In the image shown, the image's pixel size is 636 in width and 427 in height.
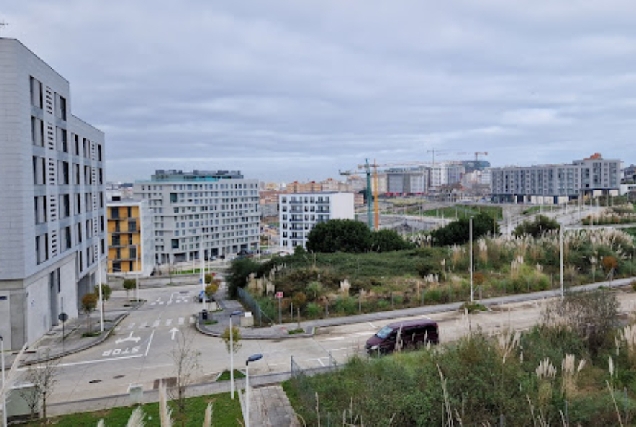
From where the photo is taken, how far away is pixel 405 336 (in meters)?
18.5

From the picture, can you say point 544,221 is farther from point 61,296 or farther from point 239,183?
point 239,183

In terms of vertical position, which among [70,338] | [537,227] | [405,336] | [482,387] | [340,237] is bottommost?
[70,338]

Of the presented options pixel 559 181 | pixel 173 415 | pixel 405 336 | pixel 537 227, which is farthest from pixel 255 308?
pixel 559 181

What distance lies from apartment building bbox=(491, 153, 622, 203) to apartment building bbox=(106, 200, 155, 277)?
85.5 m

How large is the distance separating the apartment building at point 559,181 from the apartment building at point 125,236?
281 ft

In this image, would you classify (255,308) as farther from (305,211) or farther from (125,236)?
(305,211)

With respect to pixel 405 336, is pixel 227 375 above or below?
below

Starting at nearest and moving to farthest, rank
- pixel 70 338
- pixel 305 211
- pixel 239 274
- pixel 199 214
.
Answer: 1. pixel 70 338
2. pixel 239 274
3. pixel 199 214
4. pixel 305 211

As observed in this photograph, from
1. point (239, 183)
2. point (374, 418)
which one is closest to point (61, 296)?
point (374, 418)

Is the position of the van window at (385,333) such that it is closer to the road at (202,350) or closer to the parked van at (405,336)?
the parked van at (405,336)

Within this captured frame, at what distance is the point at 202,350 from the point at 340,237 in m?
25.1

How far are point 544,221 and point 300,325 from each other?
28.8 metres

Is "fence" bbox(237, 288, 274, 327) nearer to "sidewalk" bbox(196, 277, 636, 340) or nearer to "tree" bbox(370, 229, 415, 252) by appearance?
"sidewalk" bbox(196, 277, 636, 340)

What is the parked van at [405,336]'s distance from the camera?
18.1 m
